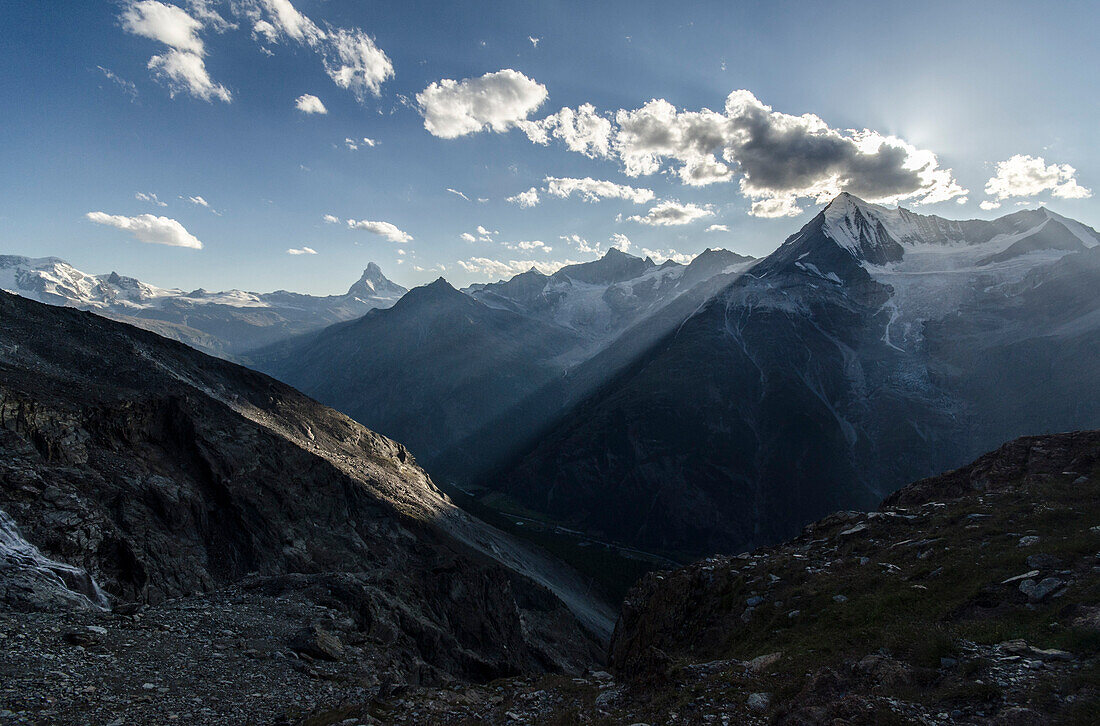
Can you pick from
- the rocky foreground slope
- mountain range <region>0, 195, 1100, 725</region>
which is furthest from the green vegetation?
the rocky foreground slope

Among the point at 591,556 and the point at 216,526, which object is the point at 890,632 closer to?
the point at 216,526

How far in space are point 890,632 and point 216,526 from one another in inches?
2003

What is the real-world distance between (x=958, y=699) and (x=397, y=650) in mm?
28745

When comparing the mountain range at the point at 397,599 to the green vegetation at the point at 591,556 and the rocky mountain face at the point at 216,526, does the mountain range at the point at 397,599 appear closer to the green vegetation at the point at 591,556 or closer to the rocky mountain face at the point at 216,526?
the rocky mountain face at the point at 216,526

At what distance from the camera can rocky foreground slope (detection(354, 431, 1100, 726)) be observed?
36.1ft

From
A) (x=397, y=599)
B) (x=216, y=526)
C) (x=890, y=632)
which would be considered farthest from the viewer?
(x=216, y=526)

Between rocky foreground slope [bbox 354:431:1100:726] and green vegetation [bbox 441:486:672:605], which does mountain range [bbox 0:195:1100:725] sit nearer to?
rocky foreground slope [bbox 354:431:1100:726]

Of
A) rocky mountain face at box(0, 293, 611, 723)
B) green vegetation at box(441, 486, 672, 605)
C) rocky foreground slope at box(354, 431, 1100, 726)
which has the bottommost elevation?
green vegetation at box(441, 486, 672, 605)

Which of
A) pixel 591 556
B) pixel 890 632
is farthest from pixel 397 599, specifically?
pixel 591 556

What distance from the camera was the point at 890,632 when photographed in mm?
14891

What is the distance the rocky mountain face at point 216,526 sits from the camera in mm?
25250

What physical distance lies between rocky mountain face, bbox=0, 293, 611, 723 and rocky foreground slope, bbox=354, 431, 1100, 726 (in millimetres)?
Result: 12808

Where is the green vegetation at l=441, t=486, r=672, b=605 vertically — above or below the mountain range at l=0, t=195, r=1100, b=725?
below

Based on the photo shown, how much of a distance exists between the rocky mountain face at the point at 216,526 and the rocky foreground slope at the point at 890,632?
12808 mm
